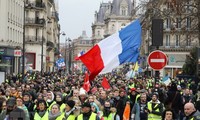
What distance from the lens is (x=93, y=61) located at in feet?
58.0

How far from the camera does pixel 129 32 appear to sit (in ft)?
61.0

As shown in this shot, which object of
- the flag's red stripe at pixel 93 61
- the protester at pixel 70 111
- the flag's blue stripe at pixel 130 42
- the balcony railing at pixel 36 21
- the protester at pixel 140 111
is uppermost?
the balcony railing at pixel 36 21

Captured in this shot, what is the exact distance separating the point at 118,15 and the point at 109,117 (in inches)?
6681

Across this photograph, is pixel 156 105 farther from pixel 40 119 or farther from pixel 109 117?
pixel 40 119

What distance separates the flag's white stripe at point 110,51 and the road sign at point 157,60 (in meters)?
2.24

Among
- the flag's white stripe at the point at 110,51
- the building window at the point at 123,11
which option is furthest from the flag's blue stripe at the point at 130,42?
the building window at the point at 123,11

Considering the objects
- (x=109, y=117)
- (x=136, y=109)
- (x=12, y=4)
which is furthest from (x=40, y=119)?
(x=12, y=4)

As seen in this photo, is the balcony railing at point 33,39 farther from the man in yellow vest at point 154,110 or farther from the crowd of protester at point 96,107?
the man in yellow vest at point 154,110

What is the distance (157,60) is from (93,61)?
2599 millimetres

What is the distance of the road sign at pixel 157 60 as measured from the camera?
1546cm

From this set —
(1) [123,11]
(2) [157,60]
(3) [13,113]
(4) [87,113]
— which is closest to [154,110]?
(2) [157,60]

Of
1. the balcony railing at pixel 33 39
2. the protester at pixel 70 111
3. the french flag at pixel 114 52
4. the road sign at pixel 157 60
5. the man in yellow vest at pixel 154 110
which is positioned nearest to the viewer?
the protester at pixel 70 111

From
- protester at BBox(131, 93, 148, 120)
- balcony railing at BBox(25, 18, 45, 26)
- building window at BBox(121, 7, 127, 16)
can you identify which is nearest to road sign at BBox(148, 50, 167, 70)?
protester at BBox(131, 93, 148, 120)

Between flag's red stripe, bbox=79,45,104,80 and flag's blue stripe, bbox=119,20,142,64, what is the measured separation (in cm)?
67
